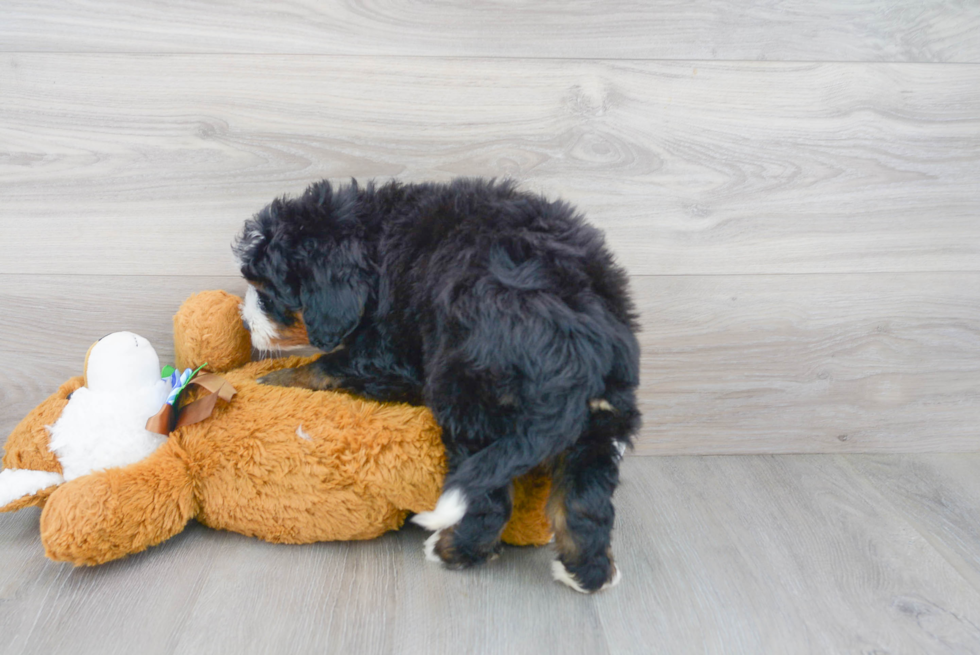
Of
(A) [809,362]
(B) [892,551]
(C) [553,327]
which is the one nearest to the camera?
(C) [553,327]

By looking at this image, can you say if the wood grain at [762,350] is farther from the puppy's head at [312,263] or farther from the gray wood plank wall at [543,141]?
the puppy's head at [312,263]

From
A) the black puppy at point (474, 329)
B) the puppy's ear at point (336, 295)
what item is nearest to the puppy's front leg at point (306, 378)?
the black puppy at point (474, 329)

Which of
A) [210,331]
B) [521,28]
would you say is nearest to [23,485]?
[210,331]

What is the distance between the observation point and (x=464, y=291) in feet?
3.29

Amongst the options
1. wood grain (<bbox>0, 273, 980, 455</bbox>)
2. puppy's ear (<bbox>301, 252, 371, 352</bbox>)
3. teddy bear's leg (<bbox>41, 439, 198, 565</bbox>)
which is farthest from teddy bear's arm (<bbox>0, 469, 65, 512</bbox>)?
puppy's ear (<bbox>301, 252, 371, 352</bbox>)

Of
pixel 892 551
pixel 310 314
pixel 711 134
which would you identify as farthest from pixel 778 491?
pixel 310 314

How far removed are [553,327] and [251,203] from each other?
756mm

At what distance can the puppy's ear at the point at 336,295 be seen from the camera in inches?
43.4

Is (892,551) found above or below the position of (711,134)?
below

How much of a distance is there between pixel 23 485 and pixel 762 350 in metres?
1.54

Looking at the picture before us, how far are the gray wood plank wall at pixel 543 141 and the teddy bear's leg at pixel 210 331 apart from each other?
4.7 inches

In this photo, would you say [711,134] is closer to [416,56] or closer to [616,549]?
[416,56]

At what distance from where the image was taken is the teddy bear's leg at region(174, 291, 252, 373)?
124cm

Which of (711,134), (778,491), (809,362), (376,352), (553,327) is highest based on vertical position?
(711,134)
